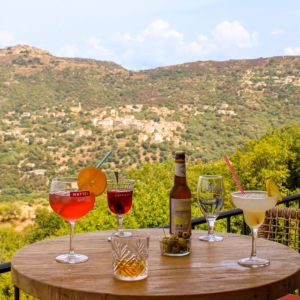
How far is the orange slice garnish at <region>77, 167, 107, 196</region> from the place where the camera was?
1.42 meters

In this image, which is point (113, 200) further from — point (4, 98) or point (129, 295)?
point (4, 98)

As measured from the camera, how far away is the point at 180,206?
150 centimetres

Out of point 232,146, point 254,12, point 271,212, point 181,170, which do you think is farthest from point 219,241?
point 254,12

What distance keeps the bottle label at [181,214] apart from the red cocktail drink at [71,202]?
0.23 m

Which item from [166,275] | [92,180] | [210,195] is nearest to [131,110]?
[210,195]

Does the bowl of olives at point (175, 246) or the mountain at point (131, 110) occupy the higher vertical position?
the mountain at point (131, 110)

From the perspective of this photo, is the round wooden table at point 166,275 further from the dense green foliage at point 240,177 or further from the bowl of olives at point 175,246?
the dense green foliage at point 240,177

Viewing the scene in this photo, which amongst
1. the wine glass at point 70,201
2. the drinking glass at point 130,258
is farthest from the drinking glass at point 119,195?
the drinking glass at point 130,258

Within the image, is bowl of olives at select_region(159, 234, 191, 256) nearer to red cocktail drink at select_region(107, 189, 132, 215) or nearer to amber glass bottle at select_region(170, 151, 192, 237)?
amber glass bottle at select_region(170, 151, 192, 237)

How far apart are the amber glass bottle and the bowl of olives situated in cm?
3

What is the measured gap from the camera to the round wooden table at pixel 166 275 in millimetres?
1127

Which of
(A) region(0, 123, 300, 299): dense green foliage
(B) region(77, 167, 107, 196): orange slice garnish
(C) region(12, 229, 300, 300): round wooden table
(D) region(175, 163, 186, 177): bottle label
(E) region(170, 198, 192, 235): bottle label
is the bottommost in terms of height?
(A) region(0, 123, 300, 299): dense green foliage

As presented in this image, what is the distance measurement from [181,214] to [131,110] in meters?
33.4

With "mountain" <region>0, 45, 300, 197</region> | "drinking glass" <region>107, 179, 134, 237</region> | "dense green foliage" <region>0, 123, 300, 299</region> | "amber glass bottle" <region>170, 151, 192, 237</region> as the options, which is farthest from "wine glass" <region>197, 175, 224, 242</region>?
Answer: "mountain" <region>0, 45, 300, 197</region>
